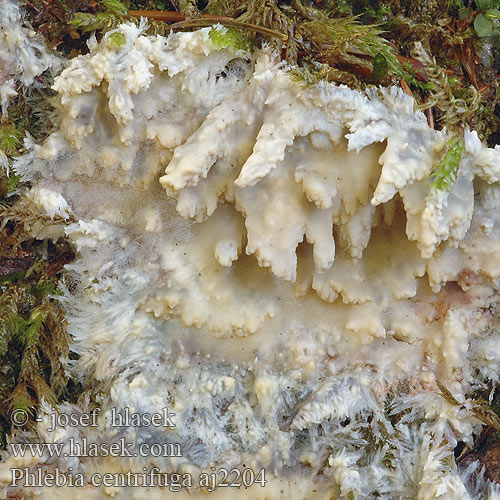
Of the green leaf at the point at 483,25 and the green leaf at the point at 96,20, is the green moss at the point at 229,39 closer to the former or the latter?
the green leaf at the point at 96,20

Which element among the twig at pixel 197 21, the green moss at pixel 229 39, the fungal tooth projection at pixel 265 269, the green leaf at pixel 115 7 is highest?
the green leaf at pixel 115 7

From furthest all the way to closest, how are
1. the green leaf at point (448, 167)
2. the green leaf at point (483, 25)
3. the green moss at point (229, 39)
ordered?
1. the green leaf at point (483, 25)
2. the green moss at point (229, 39)
3. the green leaf at point (448, 167)

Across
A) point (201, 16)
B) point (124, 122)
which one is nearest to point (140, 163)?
point (124, 122)

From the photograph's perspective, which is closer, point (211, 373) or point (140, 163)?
point (140, 163)

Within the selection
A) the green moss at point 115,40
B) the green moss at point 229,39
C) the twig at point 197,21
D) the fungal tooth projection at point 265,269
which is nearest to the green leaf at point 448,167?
the fungal tooth projection at point 265,269

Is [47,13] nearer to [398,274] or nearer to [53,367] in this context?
[53,367]

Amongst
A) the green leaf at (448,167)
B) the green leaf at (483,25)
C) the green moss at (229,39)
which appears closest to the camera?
the green leaf at (448,167)
